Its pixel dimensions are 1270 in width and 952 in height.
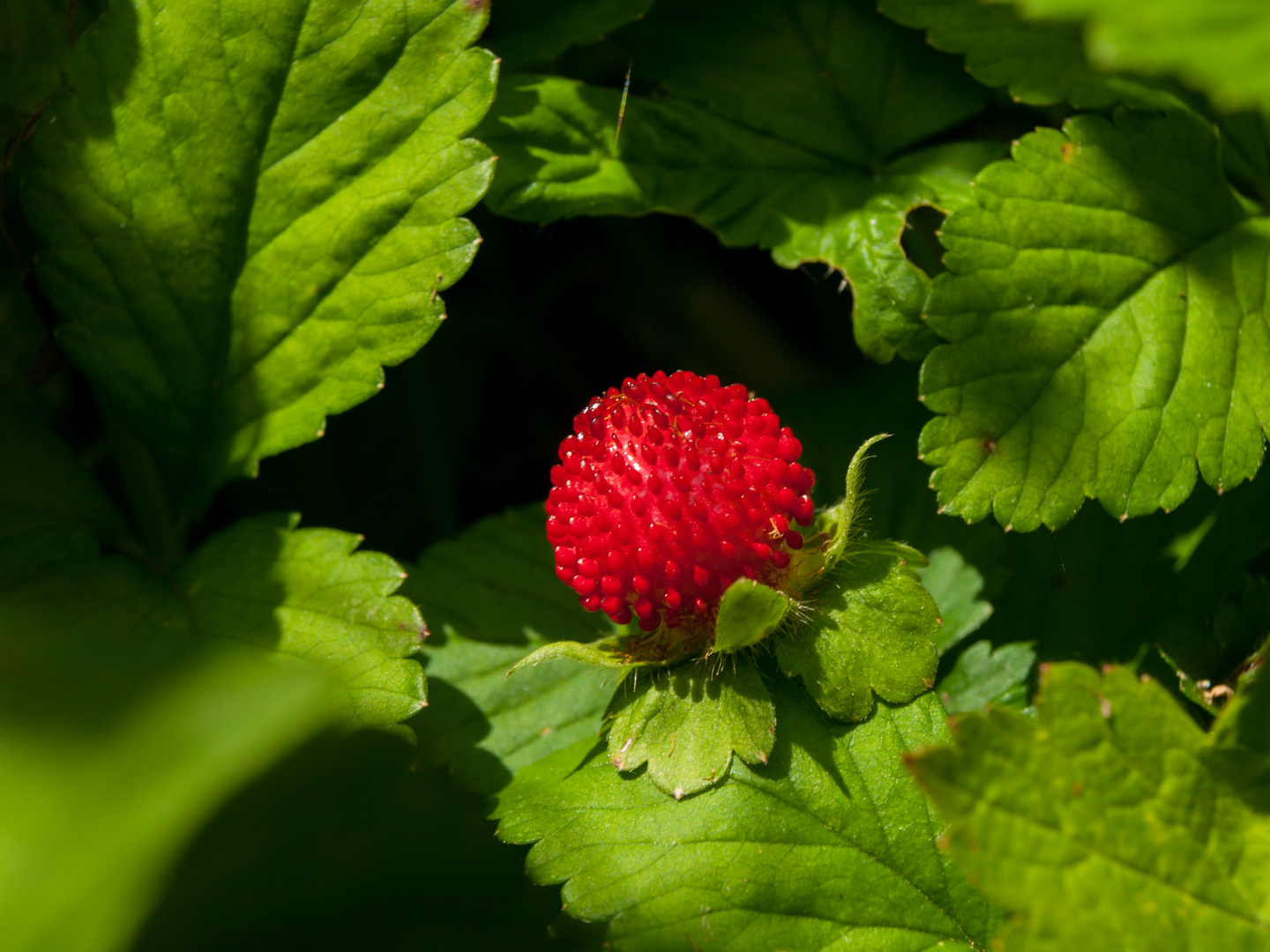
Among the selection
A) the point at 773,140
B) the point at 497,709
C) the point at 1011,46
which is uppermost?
the point at 1011,46

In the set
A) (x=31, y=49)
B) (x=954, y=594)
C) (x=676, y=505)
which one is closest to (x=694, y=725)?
(x=676, y=505)

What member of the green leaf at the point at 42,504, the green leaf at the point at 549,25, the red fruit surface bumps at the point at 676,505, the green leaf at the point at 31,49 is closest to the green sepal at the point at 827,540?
the red fruit surface bumps at the point at 676,505

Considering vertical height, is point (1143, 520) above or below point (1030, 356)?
below

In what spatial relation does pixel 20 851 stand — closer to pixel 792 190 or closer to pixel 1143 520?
pixel 792 190

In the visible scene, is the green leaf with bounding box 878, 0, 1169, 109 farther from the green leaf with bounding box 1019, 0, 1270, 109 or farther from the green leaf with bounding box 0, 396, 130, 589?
the green leaf with bounding box 0, 396, 130, 589

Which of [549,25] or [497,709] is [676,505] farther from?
[549,25]

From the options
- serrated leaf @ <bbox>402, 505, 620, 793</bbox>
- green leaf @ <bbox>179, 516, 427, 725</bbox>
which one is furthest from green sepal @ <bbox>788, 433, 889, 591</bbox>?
green leaf @ <bbox>179, 516, 427, 725</bbox>

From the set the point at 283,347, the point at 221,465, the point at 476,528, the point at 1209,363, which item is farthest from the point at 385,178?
the point at 1209,363
